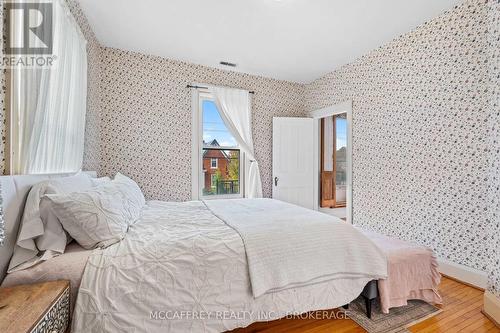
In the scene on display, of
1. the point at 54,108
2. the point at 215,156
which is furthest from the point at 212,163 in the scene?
the point at 54,108

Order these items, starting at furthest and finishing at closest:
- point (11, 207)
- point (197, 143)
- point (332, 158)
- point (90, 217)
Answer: point (332, 158), point (197, 143), point (90, 217), point (11, 207)

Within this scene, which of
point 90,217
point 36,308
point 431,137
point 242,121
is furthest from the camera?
point 242,121

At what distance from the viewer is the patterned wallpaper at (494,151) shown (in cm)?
169

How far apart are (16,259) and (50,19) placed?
1.57 m

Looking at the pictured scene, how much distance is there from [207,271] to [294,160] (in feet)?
10.00

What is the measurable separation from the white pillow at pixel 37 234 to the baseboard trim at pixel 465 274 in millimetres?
3261

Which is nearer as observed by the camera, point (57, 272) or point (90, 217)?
point (57, 272)

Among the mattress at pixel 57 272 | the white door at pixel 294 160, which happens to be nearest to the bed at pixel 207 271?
the mattress at pixel 57 272

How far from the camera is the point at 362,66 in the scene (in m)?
3.25

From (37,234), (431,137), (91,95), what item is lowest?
(37,234)

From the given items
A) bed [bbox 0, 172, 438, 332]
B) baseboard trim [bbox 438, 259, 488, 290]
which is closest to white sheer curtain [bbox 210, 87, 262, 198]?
bed [bbox 0, 172, 438, 332]

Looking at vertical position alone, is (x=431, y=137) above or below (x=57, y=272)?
above

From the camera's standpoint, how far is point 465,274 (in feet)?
7.18

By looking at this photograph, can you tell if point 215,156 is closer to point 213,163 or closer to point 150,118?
point 213,163
